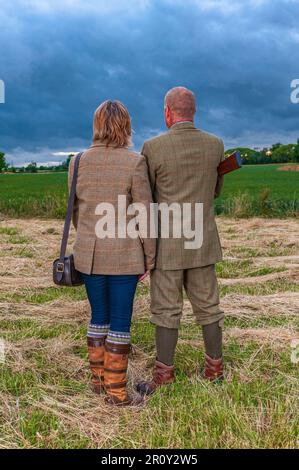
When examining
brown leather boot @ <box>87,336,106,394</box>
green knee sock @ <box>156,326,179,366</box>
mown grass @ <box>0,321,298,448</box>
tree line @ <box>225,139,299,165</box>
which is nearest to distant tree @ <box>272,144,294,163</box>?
tree line @ <box>225,139,299,165</box>

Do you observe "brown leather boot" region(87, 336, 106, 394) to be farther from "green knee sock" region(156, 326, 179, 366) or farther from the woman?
"green knee sock" region(156, 326, 179, 366)

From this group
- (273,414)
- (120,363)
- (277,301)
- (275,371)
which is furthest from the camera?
(277,301)

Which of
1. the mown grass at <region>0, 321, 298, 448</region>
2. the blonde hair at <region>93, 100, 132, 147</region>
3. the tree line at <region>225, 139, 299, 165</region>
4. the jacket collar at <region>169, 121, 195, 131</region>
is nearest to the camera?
the mown grass at <region>0, 321, 298, 448</region>

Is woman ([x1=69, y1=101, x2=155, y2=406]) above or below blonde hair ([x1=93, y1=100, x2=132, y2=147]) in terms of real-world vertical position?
below

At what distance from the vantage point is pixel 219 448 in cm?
254

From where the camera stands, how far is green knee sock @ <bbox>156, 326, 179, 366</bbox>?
3273mm

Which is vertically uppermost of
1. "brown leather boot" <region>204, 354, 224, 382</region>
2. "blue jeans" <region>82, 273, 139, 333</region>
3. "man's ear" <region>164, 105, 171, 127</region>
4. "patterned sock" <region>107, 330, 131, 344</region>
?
"man's ear" <region>164, 105, 171, 127</region>

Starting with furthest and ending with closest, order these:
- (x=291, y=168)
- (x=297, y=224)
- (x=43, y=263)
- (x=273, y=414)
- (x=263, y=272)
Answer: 1. (x=291, y=168)
2. (x=297, y=224)
3. (x=43, y=263)
4. (x=263, y=272)
5. (x=273, y=414)

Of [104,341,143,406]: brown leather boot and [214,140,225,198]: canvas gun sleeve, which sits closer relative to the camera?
[104,341,143,406]: brown leather boot

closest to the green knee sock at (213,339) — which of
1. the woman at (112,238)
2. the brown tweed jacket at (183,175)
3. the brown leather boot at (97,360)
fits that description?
the brown tweed jacket at (183,175)

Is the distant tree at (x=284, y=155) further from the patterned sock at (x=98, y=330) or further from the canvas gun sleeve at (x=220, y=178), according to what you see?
the patterned sock at (x=98, y=330)

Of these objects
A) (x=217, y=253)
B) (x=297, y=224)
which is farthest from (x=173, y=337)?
(x=297, y=224)

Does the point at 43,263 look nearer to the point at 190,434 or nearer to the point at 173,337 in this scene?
the point at 173,337

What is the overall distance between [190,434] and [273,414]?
0.48 meters
